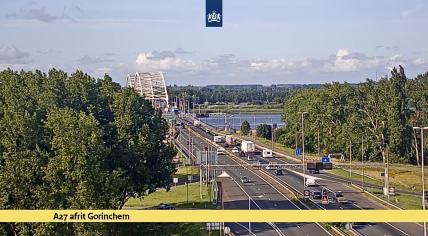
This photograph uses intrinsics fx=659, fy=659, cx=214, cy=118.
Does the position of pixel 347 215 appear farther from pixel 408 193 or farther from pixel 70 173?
pixel 408 193

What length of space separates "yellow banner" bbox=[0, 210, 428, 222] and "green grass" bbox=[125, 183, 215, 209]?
113 ft

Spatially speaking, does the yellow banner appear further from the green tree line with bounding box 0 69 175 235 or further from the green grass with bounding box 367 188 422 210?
the green grass with bounding box 367 188 422 210

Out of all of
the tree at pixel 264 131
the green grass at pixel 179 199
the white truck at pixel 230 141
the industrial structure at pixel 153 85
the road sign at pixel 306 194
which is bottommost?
the green grass at pixel 179 199

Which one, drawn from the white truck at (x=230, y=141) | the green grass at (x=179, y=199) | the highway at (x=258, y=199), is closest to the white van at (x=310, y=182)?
the highway at (x=258, y=199)

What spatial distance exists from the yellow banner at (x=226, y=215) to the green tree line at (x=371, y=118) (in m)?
65.0

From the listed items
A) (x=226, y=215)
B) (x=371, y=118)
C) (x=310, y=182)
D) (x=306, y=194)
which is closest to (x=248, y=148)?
(x=371, y=118)

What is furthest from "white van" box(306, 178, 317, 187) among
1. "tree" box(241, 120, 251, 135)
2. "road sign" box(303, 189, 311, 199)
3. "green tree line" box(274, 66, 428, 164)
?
"tree" box(241, 120, 251, 135)

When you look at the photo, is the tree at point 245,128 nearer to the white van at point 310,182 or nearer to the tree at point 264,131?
the tree at point 264,131

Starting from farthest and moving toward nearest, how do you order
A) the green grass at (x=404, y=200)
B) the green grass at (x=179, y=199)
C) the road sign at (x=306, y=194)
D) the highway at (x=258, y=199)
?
1. the road sign at (x=306, y=194)
2. the green grass at (x=179, y=199)
3. the green grass at (x=404, y=200)
4. the highway at (x=258, y=199)

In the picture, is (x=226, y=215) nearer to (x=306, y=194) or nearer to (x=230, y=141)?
(x=306, y=194)

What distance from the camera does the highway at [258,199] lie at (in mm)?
38062

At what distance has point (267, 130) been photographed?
11475cm

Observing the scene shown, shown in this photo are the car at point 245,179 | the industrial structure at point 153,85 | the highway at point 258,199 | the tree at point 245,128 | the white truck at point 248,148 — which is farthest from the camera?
the industrial structure at point 153,85

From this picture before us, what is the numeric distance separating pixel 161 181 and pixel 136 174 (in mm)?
2212
